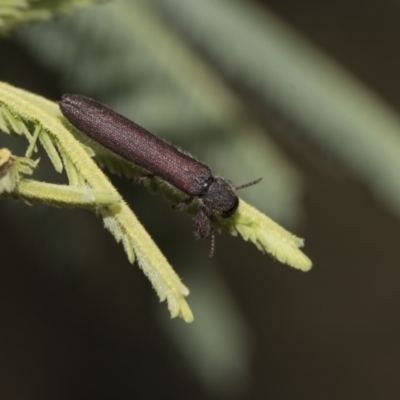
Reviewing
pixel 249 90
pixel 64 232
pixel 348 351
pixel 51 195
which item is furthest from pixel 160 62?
pixel 348 351

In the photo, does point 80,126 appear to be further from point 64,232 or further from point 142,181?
point 64,232

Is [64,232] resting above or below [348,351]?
above

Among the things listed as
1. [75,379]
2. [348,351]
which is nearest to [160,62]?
[75,379]

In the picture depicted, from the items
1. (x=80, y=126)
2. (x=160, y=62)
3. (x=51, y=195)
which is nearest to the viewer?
(x=51, y=195)

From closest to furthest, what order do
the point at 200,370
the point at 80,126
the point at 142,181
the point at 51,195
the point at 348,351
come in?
the point at 51,195 → the point at 80,126 → the point at 142,181 → the point at 200,370 → the point at 348,351

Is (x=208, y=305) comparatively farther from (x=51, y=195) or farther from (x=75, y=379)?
(x=75, y=379)

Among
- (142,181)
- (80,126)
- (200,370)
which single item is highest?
(80,126)

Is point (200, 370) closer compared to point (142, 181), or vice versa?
point (142, 181)
